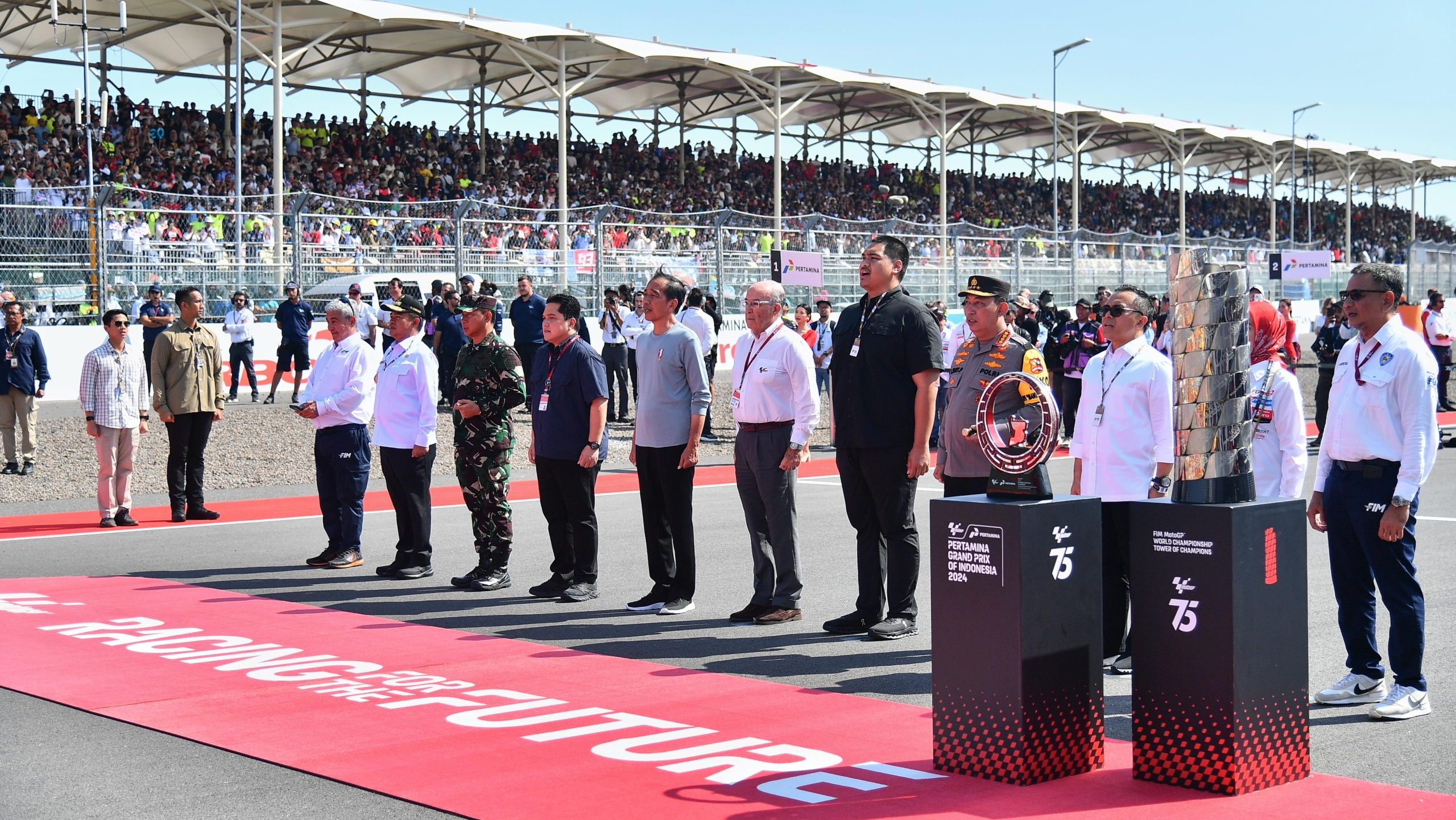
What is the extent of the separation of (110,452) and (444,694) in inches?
281

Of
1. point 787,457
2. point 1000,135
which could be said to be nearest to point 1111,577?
point 787,457

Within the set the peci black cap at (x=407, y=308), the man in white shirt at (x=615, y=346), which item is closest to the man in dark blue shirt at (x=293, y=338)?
the man in white shirt at (x=615, y=346)

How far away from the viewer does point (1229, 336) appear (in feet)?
16.4

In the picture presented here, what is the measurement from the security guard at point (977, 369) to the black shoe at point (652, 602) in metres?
2.12

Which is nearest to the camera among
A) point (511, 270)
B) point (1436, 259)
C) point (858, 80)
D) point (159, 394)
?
point (159, 394)

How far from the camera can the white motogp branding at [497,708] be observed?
5102 mm

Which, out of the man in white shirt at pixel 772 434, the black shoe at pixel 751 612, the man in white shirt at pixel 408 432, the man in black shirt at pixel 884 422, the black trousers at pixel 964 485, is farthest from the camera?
the man in white shirt at pixel 408 432

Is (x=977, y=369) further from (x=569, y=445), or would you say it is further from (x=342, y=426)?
(x=342, y=426)

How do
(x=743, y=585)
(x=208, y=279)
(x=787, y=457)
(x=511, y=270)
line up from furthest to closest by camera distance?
(x=511, y=270) → (x=208, y=279) → (x=743, y=585) → (x=787, y=457)

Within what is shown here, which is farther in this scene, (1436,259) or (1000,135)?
(1000,135)

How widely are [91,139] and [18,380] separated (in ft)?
45.7

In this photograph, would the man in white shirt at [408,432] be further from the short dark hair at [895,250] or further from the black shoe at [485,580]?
the short dark hair at [895,250]

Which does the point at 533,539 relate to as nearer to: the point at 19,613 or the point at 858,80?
the point at 19,613

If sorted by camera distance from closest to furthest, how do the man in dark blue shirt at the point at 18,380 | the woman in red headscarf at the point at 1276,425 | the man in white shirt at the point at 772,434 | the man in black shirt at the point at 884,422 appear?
the woman in red headscarf at the point at 1276,425 < the man in black shirt at the point at 884,422 < the man in white shirt at the point at 772,434 < the man in dark blue shirt at the point at 18,380
